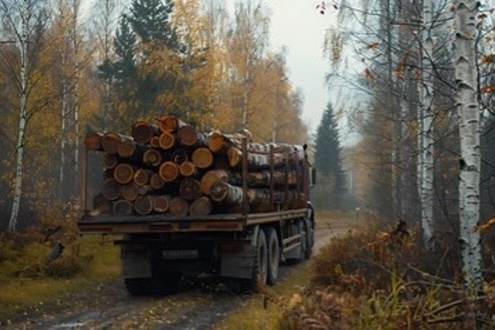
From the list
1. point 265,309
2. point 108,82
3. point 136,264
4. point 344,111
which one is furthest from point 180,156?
point 108,82

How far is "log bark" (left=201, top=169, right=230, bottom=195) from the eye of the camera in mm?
11250

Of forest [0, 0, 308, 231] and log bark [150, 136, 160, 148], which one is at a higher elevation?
forest [0, 0, 308, 231]

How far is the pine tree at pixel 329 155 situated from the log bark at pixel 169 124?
1769 inches

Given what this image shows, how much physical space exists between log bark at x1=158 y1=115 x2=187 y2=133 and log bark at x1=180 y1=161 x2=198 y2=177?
62 centimetres

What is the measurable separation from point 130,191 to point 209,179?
1444 millimetres

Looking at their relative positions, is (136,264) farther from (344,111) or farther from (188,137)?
(344,111)

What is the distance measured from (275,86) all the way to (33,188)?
20.8 metres

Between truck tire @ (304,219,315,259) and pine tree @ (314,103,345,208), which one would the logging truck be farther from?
pine tree @ (314,103,345,208)

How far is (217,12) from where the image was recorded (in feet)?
135

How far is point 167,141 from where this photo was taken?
37.9 feet

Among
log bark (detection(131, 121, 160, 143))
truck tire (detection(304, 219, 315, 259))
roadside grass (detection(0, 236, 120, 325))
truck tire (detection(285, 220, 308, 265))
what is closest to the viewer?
roadside grass (detection(0, 236, 120, 325))

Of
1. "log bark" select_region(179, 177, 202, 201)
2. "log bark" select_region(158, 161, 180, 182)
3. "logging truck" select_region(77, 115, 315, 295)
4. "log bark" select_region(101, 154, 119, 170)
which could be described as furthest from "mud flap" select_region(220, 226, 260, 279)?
"log bark" select_region(101, 154, 119, 170)

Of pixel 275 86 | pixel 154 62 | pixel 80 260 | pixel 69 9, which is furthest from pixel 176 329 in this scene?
pixel 275 86

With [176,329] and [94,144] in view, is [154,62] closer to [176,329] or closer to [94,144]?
[94,144]
